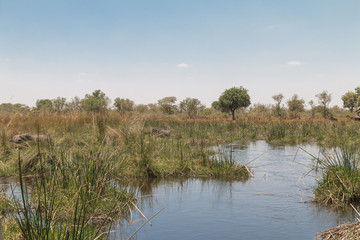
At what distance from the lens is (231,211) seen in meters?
5.36

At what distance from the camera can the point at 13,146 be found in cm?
1014

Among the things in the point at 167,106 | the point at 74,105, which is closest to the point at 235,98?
the point at 167,106

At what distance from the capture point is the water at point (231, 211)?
14.5ft

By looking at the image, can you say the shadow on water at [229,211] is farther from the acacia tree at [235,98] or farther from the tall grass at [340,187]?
the acacia tree at [235,98]

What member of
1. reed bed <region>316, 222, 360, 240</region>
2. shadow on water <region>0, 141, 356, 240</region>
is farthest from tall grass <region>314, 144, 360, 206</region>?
reed bed <region>316, 222, 360, 240</region>

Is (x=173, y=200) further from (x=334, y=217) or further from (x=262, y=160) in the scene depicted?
(x=262, y=160)

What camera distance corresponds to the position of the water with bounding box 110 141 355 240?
443cm

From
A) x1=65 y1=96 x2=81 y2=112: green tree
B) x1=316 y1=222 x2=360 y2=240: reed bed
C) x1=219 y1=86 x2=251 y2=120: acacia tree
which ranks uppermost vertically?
x1=219 y1=86 x2=251 y2=120: acacia tree

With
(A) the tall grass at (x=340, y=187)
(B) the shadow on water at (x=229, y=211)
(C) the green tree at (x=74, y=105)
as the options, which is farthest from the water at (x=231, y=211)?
(C) the green tree at (x=74, y=105)

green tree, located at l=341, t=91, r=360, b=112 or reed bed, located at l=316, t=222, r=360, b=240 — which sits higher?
green tree, located at l=341, t=91, r=360, b=112

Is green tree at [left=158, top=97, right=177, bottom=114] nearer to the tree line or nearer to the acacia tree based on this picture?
the tree line

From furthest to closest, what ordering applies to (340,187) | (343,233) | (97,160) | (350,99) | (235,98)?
(350,99) < (235,98) < (340,187) < (97,160) < (343,233)

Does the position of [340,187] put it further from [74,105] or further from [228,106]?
[228,106]

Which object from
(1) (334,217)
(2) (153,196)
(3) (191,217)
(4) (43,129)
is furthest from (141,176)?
(4) (43,129)
